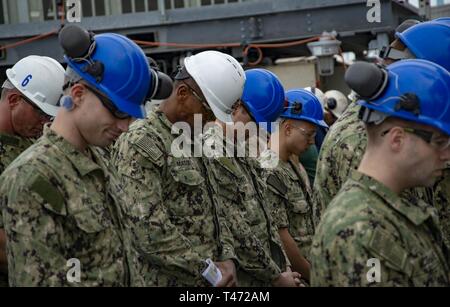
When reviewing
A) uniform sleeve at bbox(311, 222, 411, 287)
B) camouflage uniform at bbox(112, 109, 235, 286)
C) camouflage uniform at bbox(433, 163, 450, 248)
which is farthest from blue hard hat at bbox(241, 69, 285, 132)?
uniform sleeve at bbox(311, 222, 411, 287)

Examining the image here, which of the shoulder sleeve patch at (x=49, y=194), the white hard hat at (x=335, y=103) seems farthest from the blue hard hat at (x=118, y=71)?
the white hard hat at (x=335, y=103)

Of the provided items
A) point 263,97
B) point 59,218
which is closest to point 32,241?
point 59,218

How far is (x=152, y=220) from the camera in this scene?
4691mm

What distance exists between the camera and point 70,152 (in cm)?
378

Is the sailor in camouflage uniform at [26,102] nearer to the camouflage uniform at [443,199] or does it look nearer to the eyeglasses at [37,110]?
the eyeglasses at [37,110]

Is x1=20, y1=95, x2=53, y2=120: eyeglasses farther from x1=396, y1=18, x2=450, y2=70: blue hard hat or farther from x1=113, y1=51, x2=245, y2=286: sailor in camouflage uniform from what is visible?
x1=396, y1=18, x2=450, y2=70: blue hard hat

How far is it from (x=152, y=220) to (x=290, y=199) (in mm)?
1974

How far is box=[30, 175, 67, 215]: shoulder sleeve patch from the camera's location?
11.6 feet

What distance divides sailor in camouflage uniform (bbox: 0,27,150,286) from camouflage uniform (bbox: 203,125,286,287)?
1313mm

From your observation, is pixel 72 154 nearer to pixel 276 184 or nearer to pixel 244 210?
pixel 244 210

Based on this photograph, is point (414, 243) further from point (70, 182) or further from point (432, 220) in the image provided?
point (70, 182)

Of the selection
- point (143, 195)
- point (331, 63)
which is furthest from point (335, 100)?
point (143, 195)

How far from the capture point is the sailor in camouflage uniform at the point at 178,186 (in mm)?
4708

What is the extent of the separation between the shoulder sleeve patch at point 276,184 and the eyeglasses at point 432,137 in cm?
307
